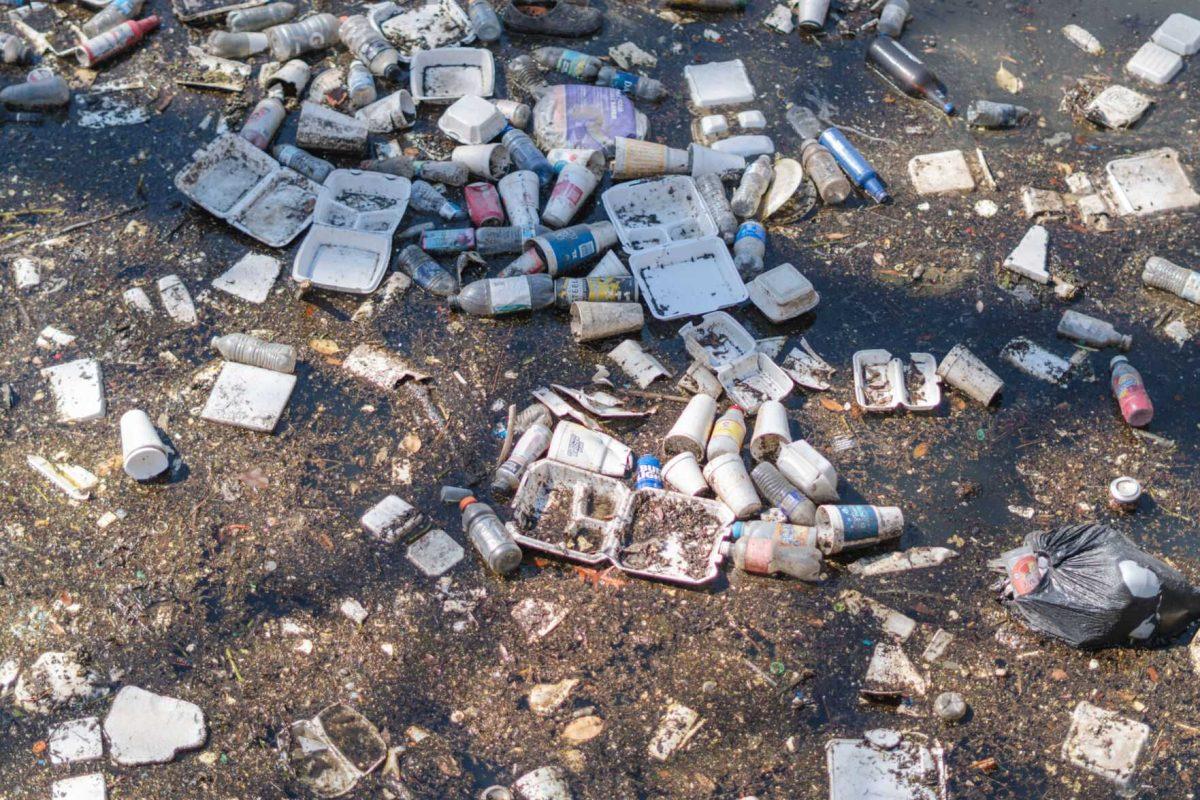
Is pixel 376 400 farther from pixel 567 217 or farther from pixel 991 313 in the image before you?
pixel 991 313

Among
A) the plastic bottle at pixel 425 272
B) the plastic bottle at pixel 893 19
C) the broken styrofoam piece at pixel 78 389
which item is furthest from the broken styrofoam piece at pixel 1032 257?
the broken styrofoam piece at pixel 78 389

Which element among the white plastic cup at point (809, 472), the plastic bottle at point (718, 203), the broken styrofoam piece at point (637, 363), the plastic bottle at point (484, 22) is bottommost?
the white plastic cup at point (809, 472)

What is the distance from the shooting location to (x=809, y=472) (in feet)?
12.6

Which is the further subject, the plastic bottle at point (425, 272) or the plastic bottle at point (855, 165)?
the plastic bottle at point (855, 165)

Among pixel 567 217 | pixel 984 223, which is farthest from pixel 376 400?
pixel 984 223

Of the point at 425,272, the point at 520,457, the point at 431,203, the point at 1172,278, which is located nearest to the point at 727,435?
the point at 520,457

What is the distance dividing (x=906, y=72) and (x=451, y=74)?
7.93ft

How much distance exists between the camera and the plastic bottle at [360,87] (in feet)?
16.9

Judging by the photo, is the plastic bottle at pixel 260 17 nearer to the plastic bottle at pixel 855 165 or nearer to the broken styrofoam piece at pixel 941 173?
the plastic bottle at pixel 855 165

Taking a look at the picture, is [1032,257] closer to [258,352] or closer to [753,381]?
[753,381]

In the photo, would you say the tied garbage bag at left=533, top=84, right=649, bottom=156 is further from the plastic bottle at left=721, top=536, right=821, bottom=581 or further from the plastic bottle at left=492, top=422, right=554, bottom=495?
the plastic bottle at left=721, top=536, right=821, bottom=581

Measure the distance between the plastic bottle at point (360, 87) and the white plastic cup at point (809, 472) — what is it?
9.49 ft

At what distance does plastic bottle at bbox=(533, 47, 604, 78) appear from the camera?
534 centimetres

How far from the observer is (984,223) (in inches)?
190
